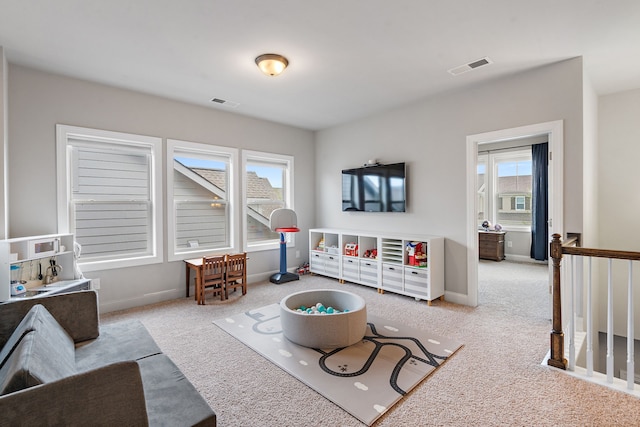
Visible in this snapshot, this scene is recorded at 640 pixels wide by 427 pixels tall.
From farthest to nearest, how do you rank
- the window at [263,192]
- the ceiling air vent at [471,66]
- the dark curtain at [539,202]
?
the dark curtain at [539,202]
the window at [263,192]
the ceiling air vent at [471,66]

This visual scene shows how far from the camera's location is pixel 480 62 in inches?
125

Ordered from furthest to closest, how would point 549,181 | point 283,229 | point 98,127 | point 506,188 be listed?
point 506,188 → point 283,229 → point 98,127 → point 549,181

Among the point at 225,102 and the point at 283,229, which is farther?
the point at 283,229

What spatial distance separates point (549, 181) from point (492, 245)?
3.94m

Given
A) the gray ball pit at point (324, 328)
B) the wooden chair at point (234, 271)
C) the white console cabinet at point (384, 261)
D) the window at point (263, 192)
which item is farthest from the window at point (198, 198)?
the gray ball pit at point (324, 328)

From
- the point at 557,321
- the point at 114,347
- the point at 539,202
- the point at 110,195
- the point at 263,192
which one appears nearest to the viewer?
the point at 114,347

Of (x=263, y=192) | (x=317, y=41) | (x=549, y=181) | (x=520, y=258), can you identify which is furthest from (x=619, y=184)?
(x=263, y=192)

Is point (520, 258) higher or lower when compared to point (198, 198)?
lower

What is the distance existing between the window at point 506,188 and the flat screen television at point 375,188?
13.1ft

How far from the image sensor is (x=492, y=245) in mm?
6883

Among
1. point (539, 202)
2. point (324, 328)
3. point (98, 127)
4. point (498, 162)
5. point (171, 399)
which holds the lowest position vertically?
point (324, 328)

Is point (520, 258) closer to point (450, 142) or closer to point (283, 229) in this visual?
point (450, 142)

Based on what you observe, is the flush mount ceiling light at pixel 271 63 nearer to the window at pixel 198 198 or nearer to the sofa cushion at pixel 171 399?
the window at pixel 198 198

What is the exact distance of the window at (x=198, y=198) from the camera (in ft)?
14.1
